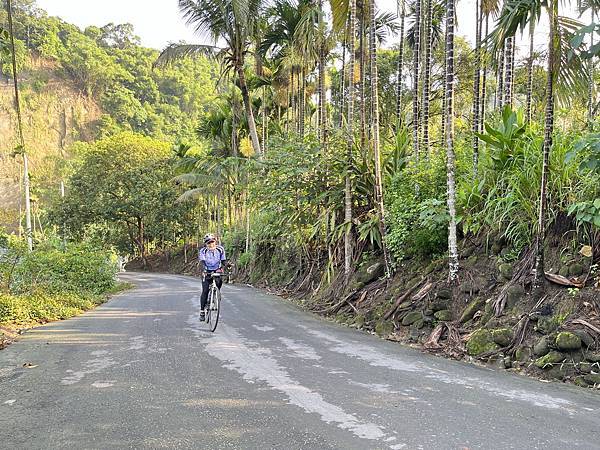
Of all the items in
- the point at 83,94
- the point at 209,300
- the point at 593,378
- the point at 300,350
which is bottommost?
the point at 300,350

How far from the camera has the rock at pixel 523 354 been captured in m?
5.97

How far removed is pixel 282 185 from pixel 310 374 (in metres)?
8.18

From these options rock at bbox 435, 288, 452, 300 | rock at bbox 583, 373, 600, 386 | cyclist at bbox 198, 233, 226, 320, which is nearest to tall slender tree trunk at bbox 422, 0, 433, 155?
rock at bbox 435, 288, 452, 300

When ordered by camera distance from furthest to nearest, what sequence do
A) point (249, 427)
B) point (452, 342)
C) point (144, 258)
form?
point (144, 258)
point (452, 342)
point (249, 427)

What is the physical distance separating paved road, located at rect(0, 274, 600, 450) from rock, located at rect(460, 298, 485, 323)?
1096 mm

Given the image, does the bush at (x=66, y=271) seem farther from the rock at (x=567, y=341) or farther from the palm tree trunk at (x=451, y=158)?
the rock at (x=567, y=341)

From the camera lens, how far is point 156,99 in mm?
75938

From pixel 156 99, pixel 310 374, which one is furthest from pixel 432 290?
pixel 156 99

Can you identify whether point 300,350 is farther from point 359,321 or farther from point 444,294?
point 359,321

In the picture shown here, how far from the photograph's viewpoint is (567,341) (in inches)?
218

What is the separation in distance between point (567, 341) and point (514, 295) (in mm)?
1471

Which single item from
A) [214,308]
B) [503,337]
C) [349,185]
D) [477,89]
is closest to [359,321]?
[214,308]

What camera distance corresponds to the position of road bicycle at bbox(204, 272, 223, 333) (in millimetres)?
8570

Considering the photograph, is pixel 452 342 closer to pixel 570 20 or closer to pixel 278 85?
pixel 570 20
